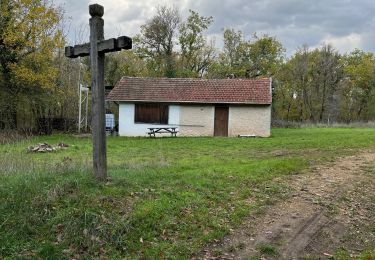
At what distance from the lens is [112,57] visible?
3850 centimetres

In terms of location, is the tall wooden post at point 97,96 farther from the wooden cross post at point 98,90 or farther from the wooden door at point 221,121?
the wooden door at point 221,121

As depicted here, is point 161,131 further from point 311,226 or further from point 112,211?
point 112,211

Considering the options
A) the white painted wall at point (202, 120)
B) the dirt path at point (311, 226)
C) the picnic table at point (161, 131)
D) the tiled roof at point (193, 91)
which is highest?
the tiled roof at point (193, 91)

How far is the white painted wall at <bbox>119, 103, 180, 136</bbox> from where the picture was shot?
1035 inches

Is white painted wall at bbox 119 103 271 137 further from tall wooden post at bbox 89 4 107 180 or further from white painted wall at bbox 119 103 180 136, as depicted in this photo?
tall wooden post at bbox 89 4 107 180

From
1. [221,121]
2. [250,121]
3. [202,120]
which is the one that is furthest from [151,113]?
[250,121]

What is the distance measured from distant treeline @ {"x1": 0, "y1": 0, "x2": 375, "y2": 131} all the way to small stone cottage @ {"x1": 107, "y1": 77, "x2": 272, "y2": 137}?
472cm

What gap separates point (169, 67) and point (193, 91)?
1493cm

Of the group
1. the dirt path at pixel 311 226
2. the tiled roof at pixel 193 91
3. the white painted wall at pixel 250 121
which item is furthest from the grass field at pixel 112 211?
the tiled roof at pixel 193 91

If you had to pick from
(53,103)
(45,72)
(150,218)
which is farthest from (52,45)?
(150,218)

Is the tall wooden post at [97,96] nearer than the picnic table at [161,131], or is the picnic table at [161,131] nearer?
the tall wooden post at [97,96]

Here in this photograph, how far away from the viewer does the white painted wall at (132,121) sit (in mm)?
26281

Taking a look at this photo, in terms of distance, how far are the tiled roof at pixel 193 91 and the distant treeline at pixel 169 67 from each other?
440 cm

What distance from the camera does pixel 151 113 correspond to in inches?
1041
